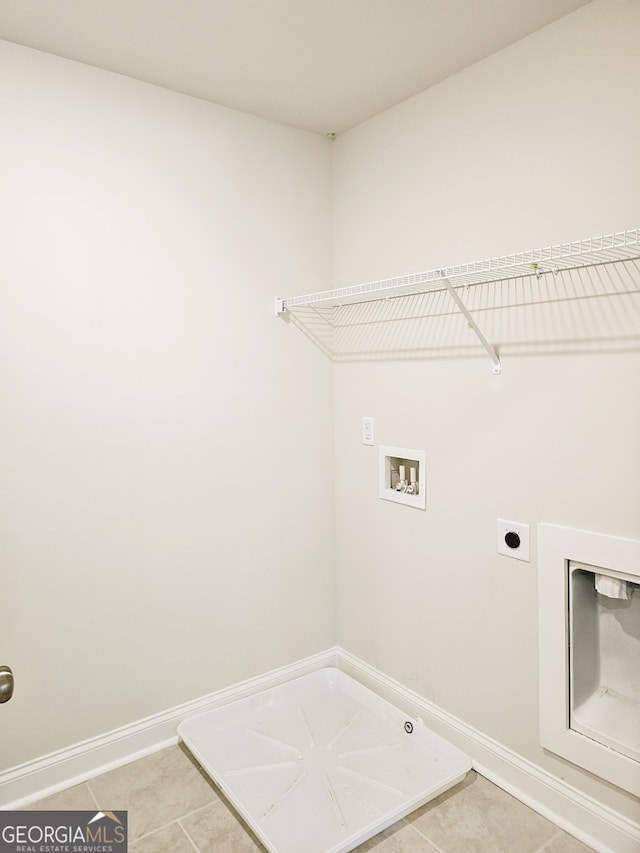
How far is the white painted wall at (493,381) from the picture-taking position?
1.59m

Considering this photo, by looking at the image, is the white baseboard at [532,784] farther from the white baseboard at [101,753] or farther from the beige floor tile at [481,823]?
the white baseboard at [101,753]

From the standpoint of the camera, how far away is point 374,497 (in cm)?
244

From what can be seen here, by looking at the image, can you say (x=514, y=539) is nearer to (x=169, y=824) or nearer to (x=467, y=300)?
(x=467, y=300)

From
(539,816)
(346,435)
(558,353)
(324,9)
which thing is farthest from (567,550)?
(324,9)

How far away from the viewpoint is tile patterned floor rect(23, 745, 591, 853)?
5.52 feet

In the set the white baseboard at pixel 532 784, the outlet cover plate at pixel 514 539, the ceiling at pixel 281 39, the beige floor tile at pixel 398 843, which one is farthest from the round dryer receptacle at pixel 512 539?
the ceiling at pixel 281 39

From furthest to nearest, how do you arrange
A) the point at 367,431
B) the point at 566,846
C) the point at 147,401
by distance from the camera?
1. the point at 367,431
2. the point at 147,401
3. the point at 566,846

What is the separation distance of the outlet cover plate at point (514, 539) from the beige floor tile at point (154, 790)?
4.20 feet

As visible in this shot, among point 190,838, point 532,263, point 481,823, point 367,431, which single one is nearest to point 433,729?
point 481,823

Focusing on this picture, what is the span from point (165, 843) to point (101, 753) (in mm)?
471

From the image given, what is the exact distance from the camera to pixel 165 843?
1694mm

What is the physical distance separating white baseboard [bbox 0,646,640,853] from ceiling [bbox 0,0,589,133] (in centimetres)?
232

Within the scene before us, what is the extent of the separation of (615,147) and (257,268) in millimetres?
1340

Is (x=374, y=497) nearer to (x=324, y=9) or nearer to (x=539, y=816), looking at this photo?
(x=539, y=816)
